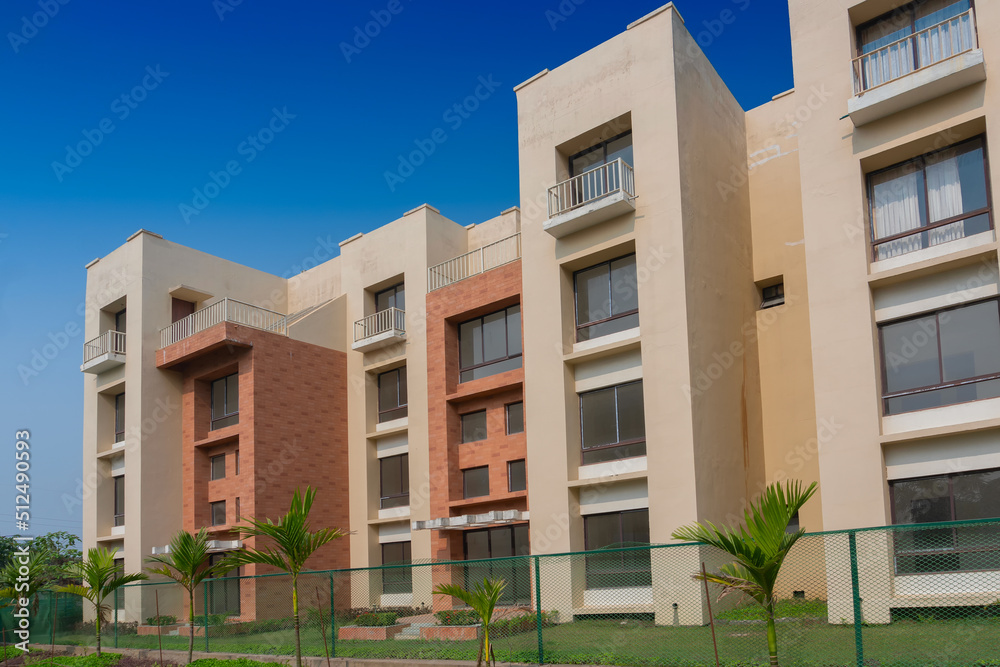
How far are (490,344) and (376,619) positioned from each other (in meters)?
8.46

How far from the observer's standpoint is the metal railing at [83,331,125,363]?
30.8 meters

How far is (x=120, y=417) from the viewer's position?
32.4 metres

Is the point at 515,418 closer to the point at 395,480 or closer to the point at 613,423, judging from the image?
the point at 613,423

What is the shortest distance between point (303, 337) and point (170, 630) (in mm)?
10033

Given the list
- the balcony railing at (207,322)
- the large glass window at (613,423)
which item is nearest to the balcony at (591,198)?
the large glass window at (613,423)

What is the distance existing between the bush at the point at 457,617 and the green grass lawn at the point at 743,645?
7.64 feet

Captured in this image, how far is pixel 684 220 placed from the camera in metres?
19.4

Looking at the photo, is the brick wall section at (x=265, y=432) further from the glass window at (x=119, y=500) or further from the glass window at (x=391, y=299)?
the glass window at (x=119, y=500)

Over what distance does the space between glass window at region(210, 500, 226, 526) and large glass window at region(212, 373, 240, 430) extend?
270 cm

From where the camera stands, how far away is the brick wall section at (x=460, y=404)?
2416 cm

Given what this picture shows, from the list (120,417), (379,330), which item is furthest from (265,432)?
(120,417)

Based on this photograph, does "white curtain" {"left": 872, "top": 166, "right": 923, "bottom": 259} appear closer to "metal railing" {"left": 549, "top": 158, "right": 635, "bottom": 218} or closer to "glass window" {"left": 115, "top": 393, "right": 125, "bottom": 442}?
"metal railing" {"left": 549, "top": 158, "right": 635, "bottom": 218}

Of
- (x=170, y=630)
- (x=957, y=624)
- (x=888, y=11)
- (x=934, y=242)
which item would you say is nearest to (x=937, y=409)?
(x=934, y=242)

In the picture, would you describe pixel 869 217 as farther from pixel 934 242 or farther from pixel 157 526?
pixel 157 526
